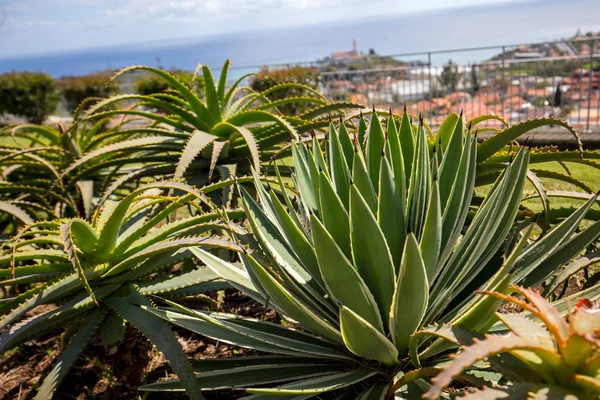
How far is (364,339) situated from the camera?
4.25ft

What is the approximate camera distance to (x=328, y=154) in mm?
1845

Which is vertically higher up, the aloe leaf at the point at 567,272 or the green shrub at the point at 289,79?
the green shrub at the point at 289,79

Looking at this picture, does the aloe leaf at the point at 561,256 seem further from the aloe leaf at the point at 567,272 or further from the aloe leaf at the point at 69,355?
the aloe leaf at the point at 69,355

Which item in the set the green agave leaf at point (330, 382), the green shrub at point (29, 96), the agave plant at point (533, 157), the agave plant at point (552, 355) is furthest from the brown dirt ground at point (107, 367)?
the green shrub at point (29, 96)

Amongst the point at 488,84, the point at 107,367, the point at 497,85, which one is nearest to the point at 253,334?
the point at 107,367

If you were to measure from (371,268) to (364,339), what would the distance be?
22 centimetres

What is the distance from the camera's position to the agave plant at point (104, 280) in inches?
74.4

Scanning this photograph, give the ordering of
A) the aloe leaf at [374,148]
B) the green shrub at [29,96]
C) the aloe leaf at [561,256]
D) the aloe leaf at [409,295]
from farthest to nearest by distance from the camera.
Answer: the green shrub at [29,96]
the aloe leaf at [374,148]
the aloe leaf at [561,256]
the aloe leaf at [409,295]

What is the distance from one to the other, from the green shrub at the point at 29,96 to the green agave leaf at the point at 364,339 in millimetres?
16053

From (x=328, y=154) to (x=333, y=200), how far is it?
1.27ft

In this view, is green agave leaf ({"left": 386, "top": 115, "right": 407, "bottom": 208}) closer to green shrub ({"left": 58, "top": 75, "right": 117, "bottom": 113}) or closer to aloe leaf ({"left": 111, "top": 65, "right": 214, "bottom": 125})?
aloe leaf ({"left": 111, "top": 65, "right": 214, "bottom": 125})

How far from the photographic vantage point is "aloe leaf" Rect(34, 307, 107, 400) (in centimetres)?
184

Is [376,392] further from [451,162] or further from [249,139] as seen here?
[249,139]

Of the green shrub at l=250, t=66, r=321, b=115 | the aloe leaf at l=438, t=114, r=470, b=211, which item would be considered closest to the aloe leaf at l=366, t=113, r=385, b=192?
the aloe leaf at l=438, t=114, r=470, b=211
